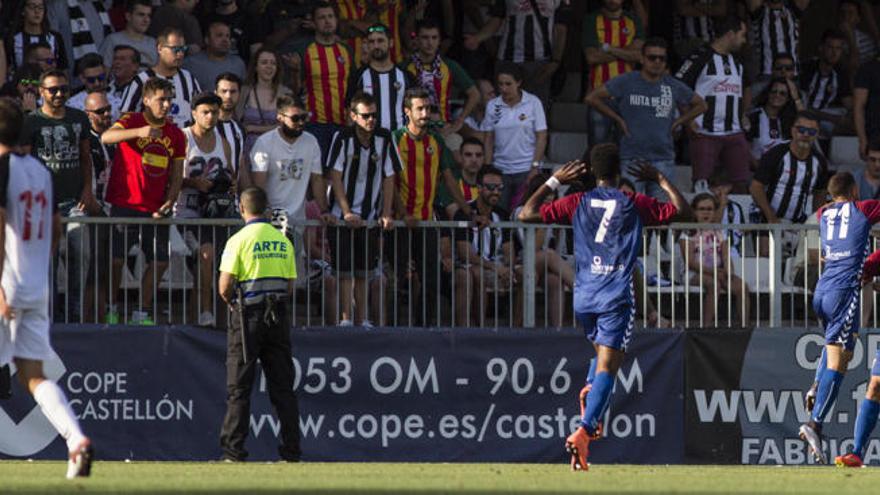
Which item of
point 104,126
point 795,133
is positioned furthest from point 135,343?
point 795,133

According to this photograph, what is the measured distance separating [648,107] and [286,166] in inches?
170

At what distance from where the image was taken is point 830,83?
76.6 ft

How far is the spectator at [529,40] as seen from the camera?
21.5 meters

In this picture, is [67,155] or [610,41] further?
[610,41]

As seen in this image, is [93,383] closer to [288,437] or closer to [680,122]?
[288,437]

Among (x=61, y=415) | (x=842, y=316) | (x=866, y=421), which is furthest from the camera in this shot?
(x=842, y=316)

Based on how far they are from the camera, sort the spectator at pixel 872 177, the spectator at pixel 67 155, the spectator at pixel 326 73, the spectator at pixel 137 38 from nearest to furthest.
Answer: the spectator at pixel 67 155 → the spectator at pixel 326 73 → the spectator at pixel 137 38 → the spectator at pixel 872 177

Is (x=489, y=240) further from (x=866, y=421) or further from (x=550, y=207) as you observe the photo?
(x=866, y=421)

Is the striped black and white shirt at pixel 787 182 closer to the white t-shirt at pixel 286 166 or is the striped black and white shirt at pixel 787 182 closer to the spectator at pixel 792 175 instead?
the spectator at pixel 792 175

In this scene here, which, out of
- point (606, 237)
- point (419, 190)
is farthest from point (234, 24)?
point (606, 237)

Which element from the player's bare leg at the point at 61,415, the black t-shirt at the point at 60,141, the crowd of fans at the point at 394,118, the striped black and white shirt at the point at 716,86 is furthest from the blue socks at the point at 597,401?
the striped black and white shirt at the point at 716,86

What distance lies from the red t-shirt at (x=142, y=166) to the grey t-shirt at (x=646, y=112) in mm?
5012

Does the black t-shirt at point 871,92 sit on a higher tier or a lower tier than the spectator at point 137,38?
lower

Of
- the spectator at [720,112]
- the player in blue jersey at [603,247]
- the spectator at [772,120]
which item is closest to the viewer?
the player in blue jersey at [603,247]
